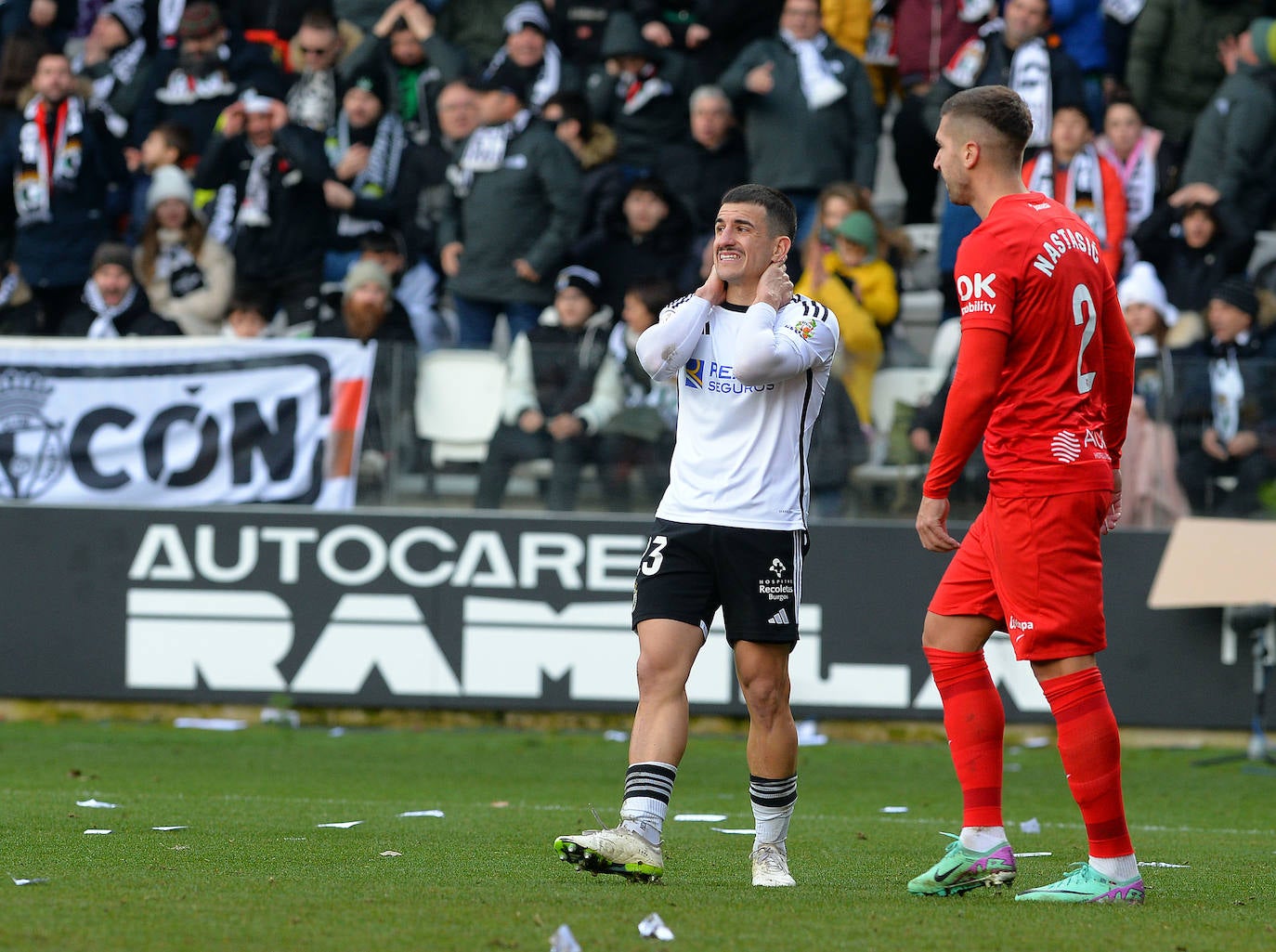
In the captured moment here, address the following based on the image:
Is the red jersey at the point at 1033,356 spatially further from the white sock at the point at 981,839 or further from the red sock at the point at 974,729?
the white sock at the point at 981,839

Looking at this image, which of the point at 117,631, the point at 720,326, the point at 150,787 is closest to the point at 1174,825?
the point at 720,326

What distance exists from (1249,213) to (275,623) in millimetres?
7036

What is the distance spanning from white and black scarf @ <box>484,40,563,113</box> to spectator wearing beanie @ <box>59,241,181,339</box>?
3.27m

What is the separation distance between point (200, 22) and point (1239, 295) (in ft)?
27.2

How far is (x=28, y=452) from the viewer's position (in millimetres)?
11078

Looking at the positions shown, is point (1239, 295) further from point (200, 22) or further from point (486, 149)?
point (200, 22)

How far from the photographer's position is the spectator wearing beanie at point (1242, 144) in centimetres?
1231

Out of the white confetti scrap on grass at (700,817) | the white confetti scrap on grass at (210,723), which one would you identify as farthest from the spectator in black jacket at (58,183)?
the white confetti scrap on grass at (700,817)

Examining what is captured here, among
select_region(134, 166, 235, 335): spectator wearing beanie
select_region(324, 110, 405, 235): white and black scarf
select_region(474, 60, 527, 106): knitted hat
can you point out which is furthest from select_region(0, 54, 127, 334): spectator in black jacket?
select_region(474, 60, 527, 106): knitted hat

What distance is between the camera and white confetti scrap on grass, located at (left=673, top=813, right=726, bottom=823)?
7.39 meters

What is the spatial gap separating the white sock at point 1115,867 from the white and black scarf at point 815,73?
8.36 m

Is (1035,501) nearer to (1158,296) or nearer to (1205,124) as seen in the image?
(1158,296)

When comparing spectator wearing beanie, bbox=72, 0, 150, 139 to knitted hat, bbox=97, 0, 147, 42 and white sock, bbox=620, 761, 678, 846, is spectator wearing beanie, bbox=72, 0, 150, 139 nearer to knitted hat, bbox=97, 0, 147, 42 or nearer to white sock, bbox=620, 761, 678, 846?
knitted hat, bbox=97, 0, 147, 42

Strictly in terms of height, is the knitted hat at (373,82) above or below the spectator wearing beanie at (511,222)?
above
